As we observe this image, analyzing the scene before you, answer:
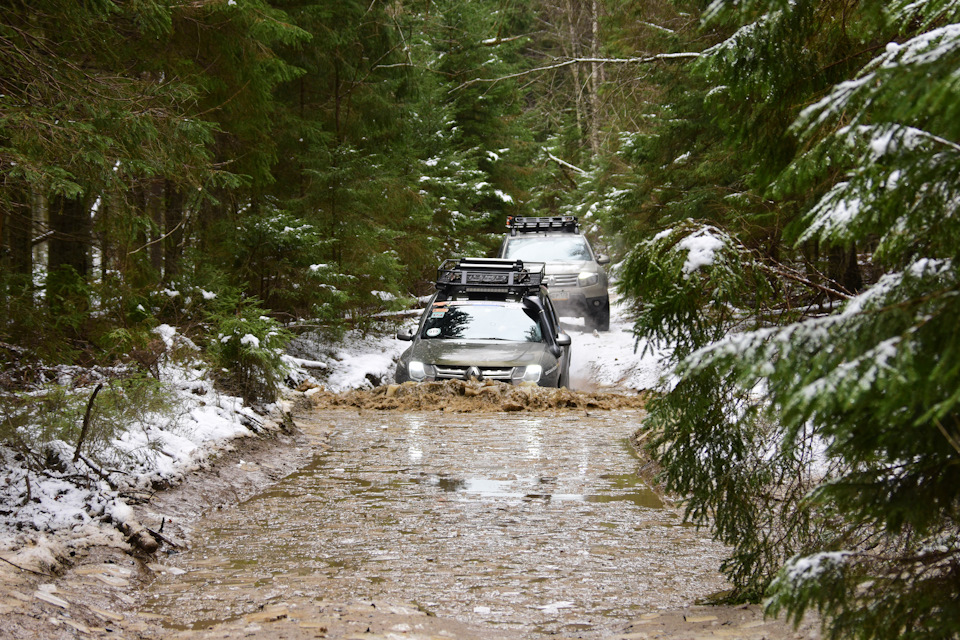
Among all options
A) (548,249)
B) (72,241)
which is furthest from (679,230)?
(548,249)

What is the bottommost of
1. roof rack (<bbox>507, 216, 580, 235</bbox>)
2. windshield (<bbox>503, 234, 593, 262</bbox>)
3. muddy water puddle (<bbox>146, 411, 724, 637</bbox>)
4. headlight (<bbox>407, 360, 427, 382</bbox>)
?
muddy water puddle (<bbox>146, 411, 724, 637</bbox>)

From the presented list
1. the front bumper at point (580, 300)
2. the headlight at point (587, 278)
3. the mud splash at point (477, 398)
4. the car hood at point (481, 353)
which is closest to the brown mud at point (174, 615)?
the mud splash at point (477, 398)

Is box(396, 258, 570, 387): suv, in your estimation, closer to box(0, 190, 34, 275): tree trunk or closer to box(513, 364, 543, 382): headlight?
box(513, 364, 543, 382): headlight

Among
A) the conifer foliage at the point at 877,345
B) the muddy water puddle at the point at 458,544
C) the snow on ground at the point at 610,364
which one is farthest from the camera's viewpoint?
the snow on ground at the point at 610,364

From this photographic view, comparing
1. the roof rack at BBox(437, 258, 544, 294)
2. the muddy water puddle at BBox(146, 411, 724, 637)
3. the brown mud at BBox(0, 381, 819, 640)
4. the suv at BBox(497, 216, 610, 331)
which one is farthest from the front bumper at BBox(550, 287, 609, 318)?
the brown mud at BBox(0, 381, 819, 640)

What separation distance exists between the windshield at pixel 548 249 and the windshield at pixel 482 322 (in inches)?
303

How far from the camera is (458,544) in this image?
6.03 meters

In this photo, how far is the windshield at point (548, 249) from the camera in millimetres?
21047

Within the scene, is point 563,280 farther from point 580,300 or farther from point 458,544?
point 458,544

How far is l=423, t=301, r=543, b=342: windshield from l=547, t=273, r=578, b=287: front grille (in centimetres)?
729

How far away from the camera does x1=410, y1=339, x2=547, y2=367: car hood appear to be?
1227 cm

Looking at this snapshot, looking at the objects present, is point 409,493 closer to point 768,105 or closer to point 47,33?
point 768,105

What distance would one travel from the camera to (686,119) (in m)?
17.2

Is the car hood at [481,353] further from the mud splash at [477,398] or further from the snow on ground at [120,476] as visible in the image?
the snow on ground at [120,476]
